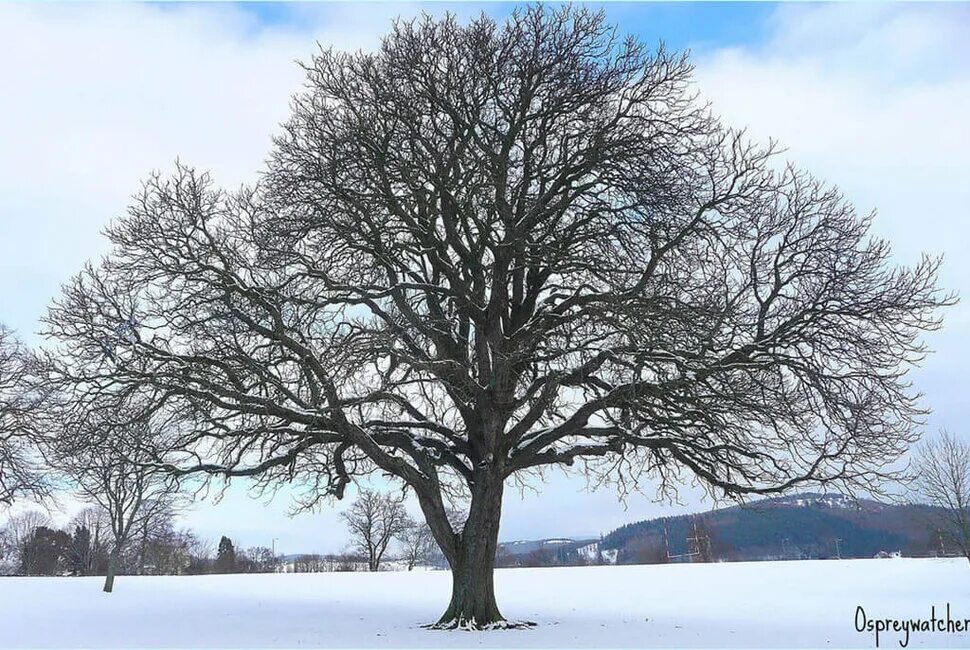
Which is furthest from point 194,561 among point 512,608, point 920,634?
point 920,634

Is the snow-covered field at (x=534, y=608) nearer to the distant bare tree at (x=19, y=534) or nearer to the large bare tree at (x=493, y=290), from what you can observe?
the large bare tree at (x=493, y=290)

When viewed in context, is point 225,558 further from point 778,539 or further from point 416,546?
point 778,539

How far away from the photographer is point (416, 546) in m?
79.5

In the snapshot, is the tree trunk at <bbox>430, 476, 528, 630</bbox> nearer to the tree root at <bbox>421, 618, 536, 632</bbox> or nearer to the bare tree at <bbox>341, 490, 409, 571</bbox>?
the tree root at <bbox>421, 618, 536, 632</bbox>

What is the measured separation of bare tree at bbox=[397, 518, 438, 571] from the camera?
2918 inches

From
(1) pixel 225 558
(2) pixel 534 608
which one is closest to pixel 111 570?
(2) pixel 534 608

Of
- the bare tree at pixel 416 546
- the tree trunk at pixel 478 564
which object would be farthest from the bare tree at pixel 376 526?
the tree trunk at pixel 478 564

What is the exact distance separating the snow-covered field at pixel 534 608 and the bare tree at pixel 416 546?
33284mm

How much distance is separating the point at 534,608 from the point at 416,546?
62415mm

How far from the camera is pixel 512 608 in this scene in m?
20.1

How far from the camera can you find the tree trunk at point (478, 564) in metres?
13.4

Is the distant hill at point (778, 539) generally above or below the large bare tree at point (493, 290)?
below

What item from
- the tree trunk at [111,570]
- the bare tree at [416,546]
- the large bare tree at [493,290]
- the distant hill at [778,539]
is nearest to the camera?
the large bare tree at [493,290]

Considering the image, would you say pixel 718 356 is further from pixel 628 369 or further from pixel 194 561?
pixel 194 561
